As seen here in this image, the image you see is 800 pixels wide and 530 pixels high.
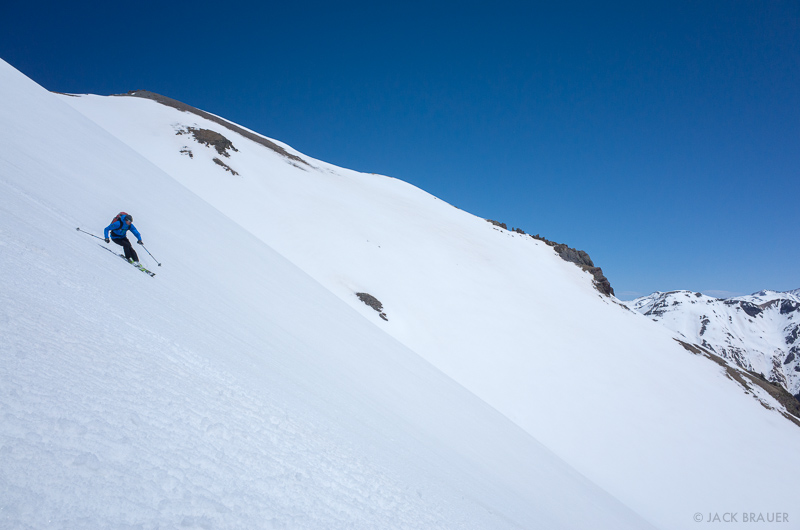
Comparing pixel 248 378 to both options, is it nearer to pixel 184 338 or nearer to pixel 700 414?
pixel 184 338

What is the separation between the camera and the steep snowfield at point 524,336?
15.0 m

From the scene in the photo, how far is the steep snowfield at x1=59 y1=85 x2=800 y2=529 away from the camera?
15030 mm

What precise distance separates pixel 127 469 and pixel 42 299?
239cm

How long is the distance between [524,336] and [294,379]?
17730mm

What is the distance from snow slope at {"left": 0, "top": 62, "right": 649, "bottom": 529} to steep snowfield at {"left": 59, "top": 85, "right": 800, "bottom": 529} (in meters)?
3.87

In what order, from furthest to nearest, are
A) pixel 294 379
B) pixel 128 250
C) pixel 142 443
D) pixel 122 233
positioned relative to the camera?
1. pixel 122 233
2. pixel 128 250
3. pixel 294 379
4. pixel 142 443

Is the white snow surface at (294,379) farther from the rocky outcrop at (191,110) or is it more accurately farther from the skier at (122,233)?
the rocky outcrop at (191,110)

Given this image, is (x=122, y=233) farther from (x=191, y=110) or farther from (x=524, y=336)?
(x=191, y=110)

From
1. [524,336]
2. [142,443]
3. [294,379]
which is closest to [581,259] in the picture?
[524,336]

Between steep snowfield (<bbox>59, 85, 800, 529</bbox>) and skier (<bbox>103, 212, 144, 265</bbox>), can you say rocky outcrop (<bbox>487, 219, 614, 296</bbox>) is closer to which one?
steep snowfield (<bbox>59, 85, 800, 529</bbox>)

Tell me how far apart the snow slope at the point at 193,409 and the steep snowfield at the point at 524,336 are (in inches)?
152

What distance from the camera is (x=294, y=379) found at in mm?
4961

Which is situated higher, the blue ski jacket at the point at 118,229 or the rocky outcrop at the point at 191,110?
the rocky outcrop at the point at 191,110

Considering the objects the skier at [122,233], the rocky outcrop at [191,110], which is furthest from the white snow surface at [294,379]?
the rocky outcrop at [191,110]
